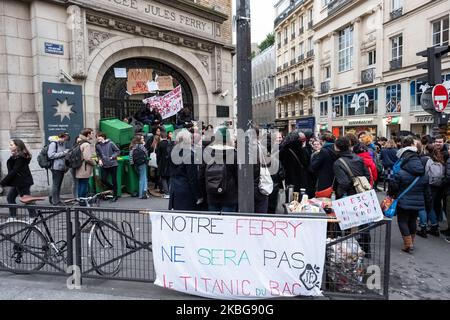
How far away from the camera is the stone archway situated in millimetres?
9797

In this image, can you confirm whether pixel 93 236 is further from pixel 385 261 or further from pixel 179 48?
pixel 179 48

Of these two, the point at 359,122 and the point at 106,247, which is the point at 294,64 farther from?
the point at 106,247

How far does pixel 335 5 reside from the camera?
30328 millimetres

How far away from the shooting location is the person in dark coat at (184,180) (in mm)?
4641

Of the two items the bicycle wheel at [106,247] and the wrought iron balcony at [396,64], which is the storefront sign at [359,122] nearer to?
the wrought iron balcony at [396,64]

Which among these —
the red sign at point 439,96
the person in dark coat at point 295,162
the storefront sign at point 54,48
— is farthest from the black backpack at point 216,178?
the storefront sign at point 54,48

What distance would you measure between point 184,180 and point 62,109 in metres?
5.86

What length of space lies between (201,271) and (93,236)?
144cm

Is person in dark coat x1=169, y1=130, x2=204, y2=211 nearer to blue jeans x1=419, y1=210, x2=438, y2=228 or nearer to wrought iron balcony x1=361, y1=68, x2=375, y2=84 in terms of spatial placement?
blue jeans x1=419, y1=210, x2=438, y2=228

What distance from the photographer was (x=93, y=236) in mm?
4078

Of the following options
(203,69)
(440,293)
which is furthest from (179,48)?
(440,293)

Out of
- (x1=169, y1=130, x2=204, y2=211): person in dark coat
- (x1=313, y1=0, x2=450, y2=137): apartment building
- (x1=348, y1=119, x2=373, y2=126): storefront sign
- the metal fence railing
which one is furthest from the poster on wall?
(x1=348, y1=119, x2=373, y2=126): storefront sign

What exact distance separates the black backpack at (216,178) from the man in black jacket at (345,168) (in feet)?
6.12

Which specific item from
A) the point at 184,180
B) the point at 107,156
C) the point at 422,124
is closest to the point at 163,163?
the point at 107,156
